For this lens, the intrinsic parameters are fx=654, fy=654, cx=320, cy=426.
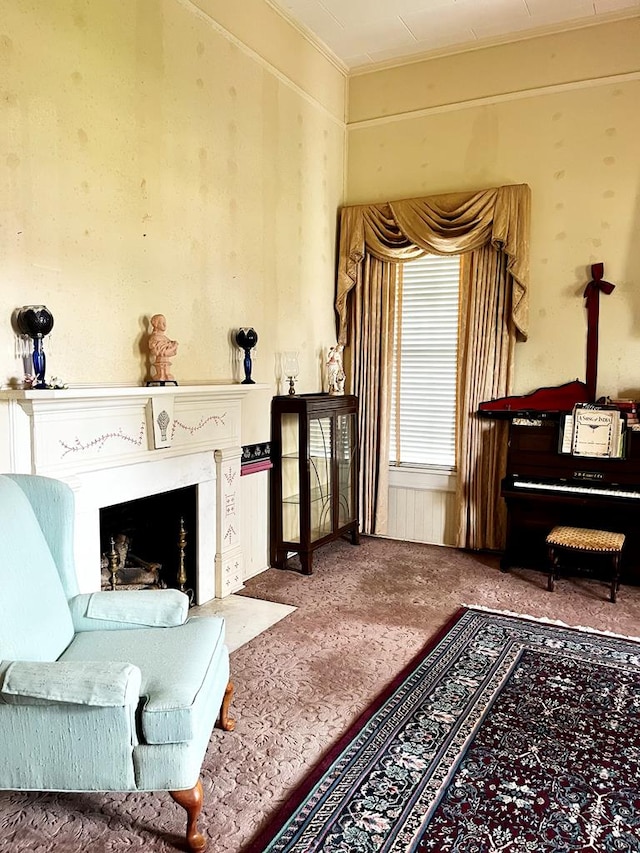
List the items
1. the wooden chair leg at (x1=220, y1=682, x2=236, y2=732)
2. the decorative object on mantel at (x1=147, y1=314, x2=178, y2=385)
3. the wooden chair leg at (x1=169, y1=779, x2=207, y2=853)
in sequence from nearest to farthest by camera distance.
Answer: the wooden chair leg at (x1=169, y1=779, x2=207, y2=853)
the wooden chair leg at (x1=220, y1=682, x2=236, y2=732)
the decorative object on mantel at (x1=147, y1=314, x2=178, y2=385)

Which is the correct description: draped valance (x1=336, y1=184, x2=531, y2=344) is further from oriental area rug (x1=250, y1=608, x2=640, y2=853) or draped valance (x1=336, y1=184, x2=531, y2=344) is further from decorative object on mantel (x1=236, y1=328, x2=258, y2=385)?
oriental area rug (x1=250, y1=608, x2=640, y2=853)

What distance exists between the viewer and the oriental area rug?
2.01m

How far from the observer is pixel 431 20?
4.52 metres

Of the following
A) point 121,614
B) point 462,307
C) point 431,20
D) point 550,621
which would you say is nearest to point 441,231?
point 462,307

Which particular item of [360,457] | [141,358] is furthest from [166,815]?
[360,457]

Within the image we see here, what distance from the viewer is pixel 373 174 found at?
5.31 m

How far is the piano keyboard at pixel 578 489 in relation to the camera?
409 centimetres

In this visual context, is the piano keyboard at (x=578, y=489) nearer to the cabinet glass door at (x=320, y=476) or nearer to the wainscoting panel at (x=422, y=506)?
the wainscoting panel at (x=422, y=506)

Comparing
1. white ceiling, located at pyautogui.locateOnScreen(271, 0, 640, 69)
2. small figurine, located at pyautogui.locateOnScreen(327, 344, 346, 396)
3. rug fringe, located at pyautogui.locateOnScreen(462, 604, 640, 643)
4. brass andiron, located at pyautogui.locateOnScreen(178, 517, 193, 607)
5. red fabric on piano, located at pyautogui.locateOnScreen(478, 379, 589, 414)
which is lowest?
rug fringe, located at pyautogui.locateOnScreen(462, 604, 640, 643)

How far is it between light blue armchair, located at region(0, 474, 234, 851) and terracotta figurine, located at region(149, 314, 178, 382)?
1.19 m

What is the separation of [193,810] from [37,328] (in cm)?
189

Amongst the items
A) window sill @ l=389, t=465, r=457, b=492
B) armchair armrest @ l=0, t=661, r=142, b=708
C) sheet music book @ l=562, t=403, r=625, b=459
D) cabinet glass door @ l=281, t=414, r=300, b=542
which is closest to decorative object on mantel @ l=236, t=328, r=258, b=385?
cabinet glass door @ l=281, t=414, r=300, b=542

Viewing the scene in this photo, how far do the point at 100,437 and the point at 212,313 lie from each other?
118 cm

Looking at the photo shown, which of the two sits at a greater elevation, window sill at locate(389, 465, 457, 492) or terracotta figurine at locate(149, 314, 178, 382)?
terracotta figurine at locate(149, 314, 178, 382)
